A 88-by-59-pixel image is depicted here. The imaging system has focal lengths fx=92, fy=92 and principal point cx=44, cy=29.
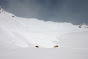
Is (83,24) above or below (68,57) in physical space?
above

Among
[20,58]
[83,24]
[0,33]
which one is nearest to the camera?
[20,58]

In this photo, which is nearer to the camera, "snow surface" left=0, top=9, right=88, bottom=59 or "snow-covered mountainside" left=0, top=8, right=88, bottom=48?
"snow surface" left=0, top=9, right=88, bottom=59

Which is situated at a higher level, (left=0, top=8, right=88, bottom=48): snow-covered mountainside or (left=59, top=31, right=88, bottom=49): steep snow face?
(left=0, top=8, right=88, bottom=48): snow-covered mountainside

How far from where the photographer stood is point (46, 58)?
2.55 metres

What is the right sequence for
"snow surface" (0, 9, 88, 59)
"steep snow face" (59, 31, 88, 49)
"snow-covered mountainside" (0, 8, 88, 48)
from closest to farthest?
"snow surface" (0, 9, 88, 59), "snow-covered mountainside" (0, 8, 88, 48), "steep snow face" (59, 31, 88, 49)

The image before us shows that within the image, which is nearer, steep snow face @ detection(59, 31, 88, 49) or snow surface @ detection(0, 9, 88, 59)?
snow surface @ detection(0, 9, 88, 59)

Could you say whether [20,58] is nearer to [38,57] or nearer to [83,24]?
[38,57]

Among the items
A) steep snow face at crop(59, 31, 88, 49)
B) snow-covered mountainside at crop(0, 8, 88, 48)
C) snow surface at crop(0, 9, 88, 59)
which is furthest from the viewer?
steep snow face at crop(59, 31, 88, 49)

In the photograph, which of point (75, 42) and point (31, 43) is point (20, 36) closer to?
point (31, 43)

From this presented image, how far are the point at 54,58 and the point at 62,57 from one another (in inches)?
9.5

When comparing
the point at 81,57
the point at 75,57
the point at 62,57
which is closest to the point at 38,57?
the point at 62,57

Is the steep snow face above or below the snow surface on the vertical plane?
below

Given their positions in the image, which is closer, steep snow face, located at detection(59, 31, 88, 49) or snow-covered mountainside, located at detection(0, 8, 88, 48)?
snow-covered mountainside, located at detection(0, 8, 88, 48)

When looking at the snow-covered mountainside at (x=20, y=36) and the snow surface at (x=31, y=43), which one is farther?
the snow-covered mountainside at (x=20, y=36)
